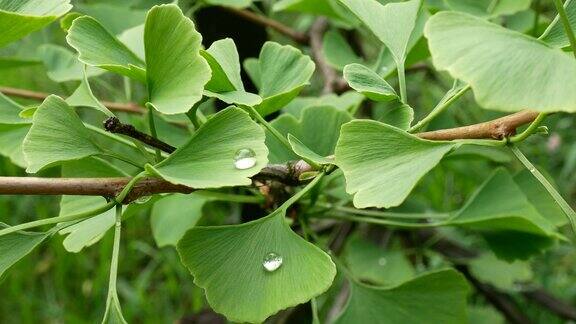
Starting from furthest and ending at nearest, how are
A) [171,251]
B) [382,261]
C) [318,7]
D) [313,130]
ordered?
[171,251] < [382,261] < [318,7] < [313,130]

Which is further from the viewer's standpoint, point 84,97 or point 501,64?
point 84,97

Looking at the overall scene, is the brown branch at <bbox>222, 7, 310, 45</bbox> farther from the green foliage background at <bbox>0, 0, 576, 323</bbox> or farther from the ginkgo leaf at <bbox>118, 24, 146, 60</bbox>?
the ginkgo leaf at <bbox>118, 24, 146, 60</bbox>

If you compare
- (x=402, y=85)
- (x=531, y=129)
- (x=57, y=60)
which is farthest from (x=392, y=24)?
(x=57, y=60)

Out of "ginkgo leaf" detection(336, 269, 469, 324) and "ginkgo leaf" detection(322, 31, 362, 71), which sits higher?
"ginkgo leaf" detection(322, 31, 362, 71)

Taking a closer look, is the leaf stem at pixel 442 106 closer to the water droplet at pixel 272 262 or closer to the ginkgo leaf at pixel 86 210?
the water droplet at pixel 272 262

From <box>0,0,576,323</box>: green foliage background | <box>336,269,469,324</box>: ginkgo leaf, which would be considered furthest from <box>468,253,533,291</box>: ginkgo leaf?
<box>336,269,469,324</box>: ginkgo leaf

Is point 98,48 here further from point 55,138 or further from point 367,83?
point 367,83

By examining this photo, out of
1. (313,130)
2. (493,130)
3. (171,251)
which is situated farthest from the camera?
(171,251)

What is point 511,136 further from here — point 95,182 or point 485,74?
point 95,182
